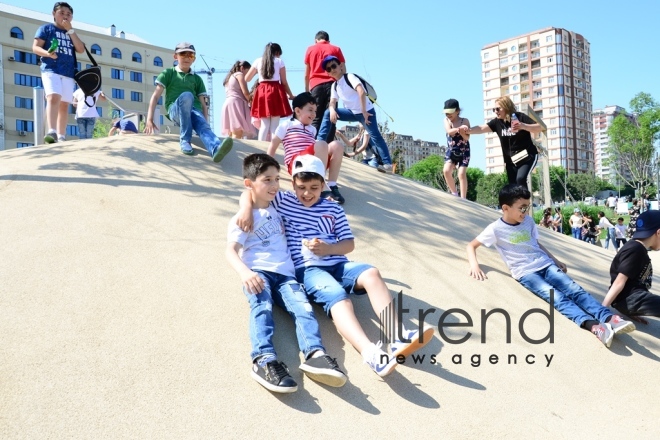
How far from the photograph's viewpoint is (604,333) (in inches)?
156

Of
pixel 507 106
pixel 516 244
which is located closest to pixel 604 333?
pixel 516 244

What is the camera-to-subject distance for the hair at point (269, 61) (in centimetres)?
774

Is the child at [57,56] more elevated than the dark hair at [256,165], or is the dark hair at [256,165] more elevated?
the child at [57,56]

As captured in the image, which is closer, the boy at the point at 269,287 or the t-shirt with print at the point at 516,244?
the boy at the point at 269,287

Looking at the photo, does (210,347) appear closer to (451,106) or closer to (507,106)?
(507,106)

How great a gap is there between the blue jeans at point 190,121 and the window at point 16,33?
54112 millimetres

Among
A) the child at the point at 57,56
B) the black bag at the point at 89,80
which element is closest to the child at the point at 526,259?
the child at the point at 57,56

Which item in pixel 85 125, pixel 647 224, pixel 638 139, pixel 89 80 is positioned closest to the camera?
pixel 647 224

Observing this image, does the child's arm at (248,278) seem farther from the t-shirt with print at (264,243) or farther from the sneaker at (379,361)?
the sneaker at (379,361)

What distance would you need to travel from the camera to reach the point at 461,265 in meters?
4.95

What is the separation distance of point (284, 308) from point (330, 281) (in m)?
0.34

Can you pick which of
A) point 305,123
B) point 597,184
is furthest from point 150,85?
point 597,184

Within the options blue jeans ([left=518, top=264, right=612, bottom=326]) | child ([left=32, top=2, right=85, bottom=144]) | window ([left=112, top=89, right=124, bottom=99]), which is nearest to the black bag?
child ([left=32, top=2, right=85, bottom=144])

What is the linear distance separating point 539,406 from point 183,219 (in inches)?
126
